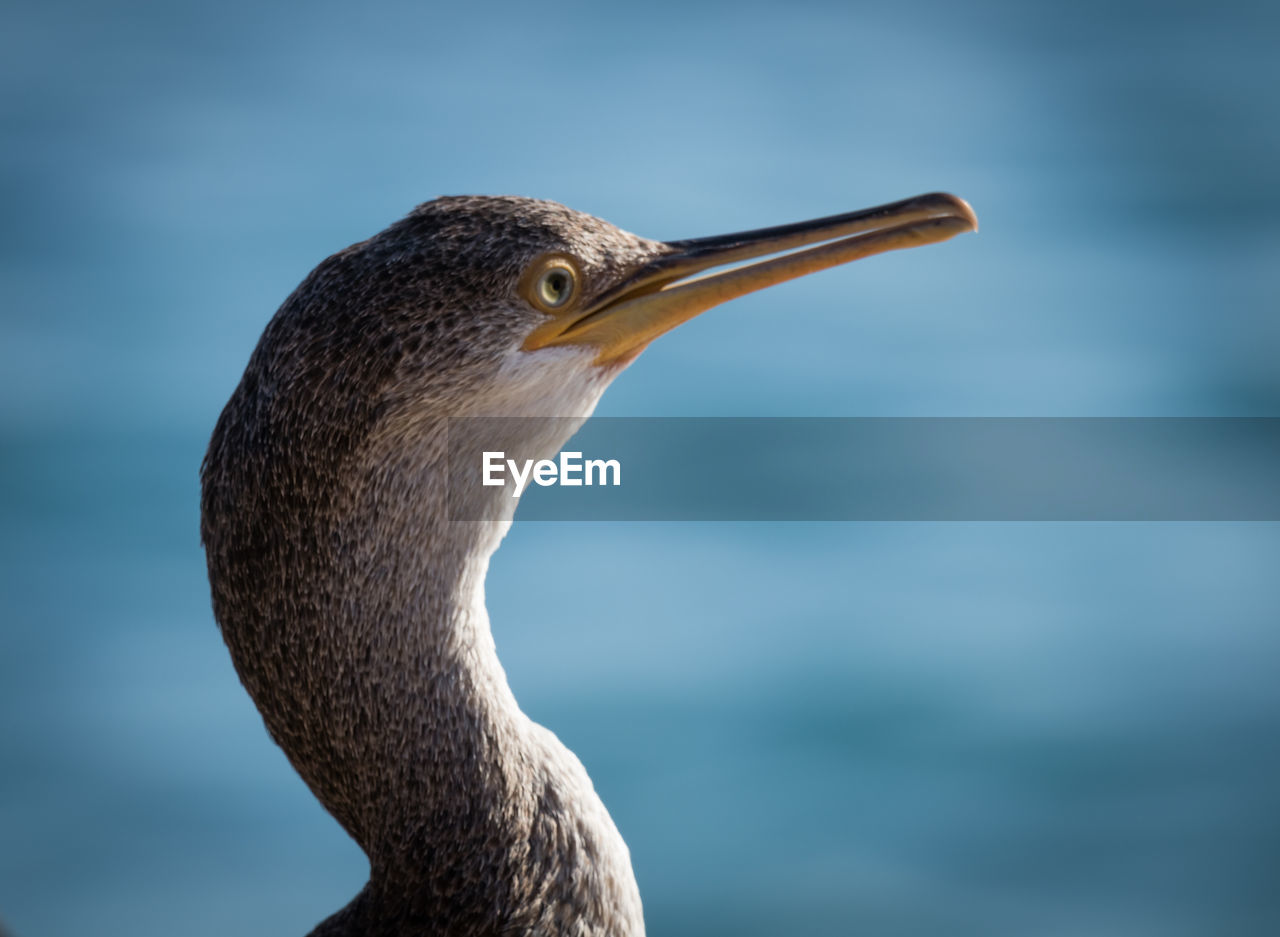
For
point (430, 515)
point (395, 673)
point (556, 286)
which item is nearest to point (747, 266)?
point (556, 286)

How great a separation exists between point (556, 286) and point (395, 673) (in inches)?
19.5

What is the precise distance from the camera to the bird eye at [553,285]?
1.63 metres

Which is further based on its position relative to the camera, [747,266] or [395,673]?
[747,266]

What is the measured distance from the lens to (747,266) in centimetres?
175

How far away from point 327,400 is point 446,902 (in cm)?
62

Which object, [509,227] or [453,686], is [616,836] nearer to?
[453,686]

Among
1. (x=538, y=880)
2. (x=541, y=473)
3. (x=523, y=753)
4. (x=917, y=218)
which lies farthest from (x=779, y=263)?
(x=538, y=880)

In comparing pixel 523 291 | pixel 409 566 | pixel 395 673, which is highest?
pixel 523 291

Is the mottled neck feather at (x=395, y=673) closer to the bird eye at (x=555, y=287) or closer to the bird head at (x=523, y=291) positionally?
the bird head at (x=523, y=291)

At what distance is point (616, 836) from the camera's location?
179 centimetres

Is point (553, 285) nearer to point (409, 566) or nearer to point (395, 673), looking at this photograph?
point (409, 566)

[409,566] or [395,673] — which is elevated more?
[409,566]

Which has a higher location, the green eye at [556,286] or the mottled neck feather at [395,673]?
the green eye at [556,286]

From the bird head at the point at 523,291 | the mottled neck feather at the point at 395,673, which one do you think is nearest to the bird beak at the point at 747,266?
the bird head at the point at 523,291
